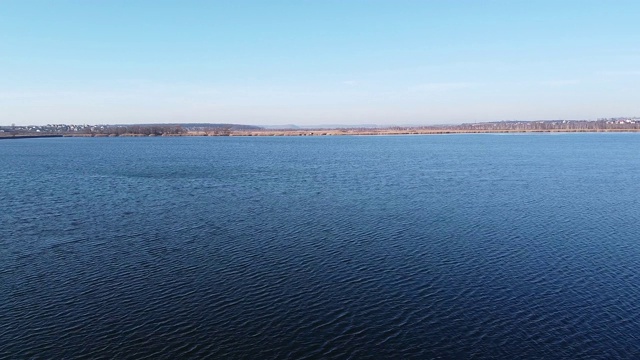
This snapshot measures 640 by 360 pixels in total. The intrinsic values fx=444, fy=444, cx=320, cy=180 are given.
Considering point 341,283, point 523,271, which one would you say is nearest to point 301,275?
point 341,283

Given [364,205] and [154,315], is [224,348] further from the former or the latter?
[364,205]

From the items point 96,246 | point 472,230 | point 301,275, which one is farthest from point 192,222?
point 472,230

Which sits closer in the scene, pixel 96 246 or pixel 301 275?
pixel 301 275

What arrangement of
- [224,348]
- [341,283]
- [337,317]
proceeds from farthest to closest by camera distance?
1. [341,283]
2. [337,317]
3. [224,348]

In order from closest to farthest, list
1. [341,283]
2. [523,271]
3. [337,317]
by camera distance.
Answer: [337,317] < [341,283] < [523,271]

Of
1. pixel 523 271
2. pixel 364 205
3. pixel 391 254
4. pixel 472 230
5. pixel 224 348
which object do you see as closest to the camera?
pixel 224 348

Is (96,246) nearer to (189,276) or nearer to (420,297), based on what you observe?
(189,276)
